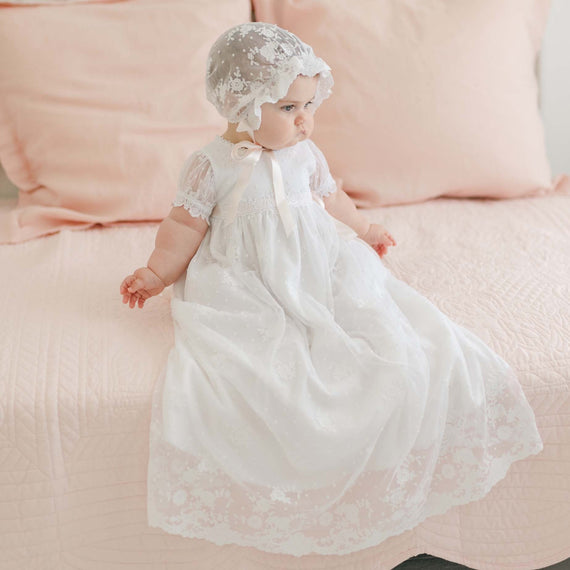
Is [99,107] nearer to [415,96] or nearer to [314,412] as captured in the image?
[415,96]

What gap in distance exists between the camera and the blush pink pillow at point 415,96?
1668 millimetres

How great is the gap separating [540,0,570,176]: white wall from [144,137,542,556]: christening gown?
1.00 metres

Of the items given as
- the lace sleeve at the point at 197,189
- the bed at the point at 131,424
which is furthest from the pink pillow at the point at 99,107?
the lace sleeve at the point at 197,189

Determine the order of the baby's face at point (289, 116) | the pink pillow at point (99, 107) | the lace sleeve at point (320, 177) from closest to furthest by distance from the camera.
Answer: the baby's face at point (289, 116) → the lace sleeve at point (320, 177) → the pink pillow at point (99, 107)

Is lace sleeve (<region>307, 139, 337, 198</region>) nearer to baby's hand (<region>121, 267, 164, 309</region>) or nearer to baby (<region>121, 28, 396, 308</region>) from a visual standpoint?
baby (<region>121, 28, 396, 308</region>)

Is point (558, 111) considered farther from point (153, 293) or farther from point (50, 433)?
point (50, 433)

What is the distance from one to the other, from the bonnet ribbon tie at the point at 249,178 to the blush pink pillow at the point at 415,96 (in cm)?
49

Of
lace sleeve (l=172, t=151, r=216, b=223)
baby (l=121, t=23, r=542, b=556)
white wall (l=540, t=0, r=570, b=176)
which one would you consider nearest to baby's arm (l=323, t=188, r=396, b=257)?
baby (l=121, t=23, r=542, b=556)

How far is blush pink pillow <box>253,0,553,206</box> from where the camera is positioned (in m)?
1.67

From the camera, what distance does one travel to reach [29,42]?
1.56 metres

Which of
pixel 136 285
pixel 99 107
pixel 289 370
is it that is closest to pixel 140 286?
pixel 136 285

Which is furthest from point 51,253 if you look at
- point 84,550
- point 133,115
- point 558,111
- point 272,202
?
point 558,111

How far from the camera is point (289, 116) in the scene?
1185 mm

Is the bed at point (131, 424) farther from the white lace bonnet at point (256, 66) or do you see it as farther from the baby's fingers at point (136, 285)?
the white lace bonnet at point (256, 66)
